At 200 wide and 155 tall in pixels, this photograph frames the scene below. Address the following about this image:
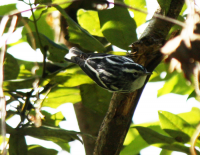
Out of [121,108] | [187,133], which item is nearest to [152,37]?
[121,108]

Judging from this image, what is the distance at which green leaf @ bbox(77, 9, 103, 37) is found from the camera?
1881 millimetres

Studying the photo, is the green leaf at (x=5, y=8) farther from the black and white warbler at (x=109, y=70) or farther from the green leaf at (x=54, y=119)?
the green leaf at (x=54, y=119)

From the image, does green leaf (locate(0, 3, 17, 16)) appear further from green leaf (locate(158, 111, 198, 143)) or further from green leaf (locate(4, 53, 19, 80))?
green leaf (locate(158, 111, 198, 143))

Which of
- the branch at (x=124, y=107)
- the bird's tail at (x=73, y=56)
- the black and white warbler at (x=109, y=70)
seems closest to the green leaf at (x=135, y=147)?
the branch at (x=124, y=107)

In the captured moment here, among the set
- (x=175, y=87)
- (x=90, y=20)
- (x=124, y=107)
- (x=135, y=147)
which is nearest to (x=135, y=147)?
(x=135, y=147)

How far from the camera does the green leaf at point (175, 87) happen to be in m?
2.09

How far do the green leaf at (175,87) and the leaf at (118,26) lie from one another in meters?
0.56

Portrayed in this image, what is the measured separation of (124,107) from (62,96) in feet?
1.74

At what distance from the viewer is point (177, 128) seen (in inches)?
55.4

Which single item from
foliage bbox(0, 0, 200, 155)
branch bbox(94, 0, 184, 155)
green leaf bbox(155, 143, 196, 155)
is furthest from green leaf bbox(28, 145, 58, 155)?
green leaf bbox(155, 143, 196, 155)

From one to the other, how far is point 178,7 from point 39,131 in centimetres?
105

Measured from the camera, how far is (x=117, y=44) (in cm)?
172

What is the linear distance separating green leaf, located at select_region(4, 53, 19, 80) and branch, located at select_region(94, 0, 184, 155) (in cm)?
65

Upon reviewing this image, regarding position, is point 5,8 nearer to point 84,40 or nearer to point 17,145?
point 84,40
